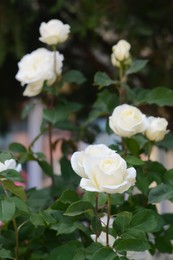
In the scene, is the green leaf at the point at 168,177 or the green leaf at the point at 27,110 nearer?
the green leaf at the point at 168,177

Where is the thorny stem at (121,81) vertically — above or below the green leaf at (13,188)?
above

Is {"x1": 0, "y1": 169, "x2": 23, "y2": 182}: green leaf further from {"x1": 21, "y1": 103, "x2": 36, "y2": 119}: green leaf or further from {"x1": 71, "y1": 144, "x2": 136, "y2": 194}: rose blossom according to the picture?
{"x1": 21, "y1": 103, "x2": 36, "y2": 119}: green leaf

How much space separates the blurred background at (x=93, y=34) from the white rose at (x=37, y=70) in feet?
1.45

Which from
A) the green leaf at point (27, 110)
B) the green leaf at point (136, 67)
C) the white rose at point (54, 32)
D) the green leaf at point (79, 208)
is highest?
the white rose at point (54, 32)

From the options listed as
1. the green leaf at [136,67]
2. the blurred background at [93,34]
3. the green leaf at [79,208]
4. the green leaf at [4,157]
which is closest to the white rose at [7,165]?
the green leaf at [4,157]

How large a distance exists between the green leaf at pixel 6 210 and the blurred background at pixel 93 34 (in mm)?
840

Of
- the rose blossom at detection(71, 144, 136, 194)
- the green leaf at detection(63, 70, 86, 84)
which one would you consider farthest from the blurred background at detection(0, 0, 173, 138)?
the rose blossom at detection(71, 144, 136, 194)

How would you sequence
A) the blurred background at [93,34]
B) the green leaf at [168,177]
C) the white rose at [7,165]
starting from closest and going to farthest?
the white rose at [7,165] < the green leaf at [168,177] < the blurred background at [93,34]

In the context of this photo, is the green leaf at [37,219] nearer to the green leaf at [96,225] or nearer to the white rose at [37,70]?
the green leaf at [96,225]

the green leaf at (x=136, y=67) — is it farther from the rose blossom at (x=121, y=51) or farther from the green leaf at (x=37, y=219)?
the green leaf at (x=37, y=219)

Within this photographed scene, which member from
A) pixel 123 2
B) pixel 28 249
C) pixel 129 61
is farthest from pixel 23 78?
pixel 123 2

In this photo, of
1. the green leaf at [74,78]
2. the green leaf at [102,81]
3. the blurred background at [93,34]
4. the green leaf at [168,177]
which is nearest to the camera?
the green leaf at [168,177]

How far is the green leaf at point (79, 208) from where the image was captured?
75cm

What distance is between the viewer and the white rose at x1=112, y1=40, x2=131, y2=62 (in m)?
1.03
